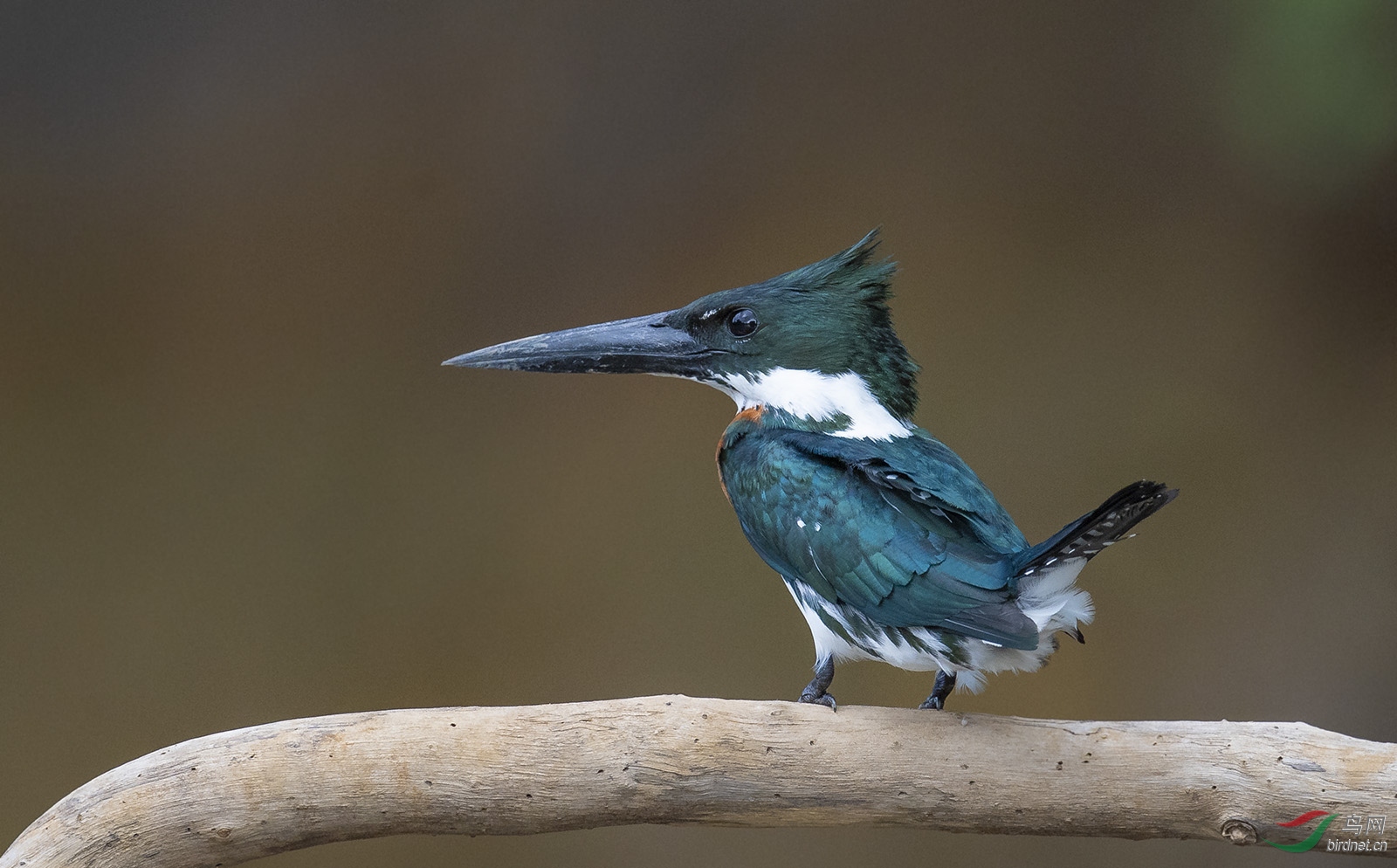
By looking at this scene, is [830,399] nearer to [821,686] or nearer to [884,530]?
[884,530]

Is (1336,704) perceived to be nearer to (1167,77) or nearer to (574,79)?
(1167,77)

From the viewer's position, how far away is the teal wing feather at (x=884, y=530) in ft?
4.91

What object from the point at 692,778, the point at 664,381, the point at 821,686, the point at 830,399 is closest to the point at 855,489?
the point at 830,399

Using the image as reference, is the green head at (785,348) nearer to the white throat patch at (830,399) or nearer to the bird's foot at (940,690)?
the white throat patch at (830,399)

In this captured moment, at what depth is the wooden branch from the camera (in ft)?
5.33

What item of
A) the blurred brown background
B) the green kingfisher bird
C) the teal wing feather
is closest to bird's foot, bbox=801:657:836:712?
the green kingfisher bird

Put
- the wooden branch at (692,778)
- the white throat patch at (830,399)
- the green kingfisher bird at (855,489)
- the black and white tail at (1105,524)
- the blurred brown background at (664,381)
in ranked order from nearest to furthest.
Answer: the black and white tail at (1105,524)
the green kingfisher bird at (855,489)
the wooden branch at (692,778)
the white throat patch at (830,399)
the blurred brown background at (664,381)

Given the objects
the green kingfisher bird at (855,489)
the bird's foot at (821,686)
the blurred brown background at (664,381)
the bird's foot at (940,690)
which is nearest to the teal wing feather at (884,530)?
the green kingfisher bird at (855,489)

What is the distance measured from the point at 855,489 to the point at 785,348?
266 mm

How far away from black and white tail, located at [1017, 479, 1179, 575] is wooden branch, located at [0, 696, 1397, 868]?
1.21 ft

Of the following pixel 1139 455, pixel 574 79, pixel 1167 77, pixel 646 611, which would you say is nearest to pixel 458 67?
pixel 574 79

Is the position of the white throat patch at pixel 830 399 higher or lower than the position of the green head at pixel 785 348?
lower

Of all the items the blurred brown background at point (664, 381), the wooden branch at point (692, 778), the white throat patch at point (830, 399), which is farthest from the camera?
the blurred brown background at point (664, 381)

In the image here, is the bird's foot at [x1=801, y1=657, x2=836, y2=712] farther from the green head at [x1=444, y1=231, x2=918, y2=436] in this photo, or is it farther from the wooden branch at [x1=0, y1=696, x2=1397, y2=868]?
the green head at [x1=444, y1=231, x2=918, y2=436]
